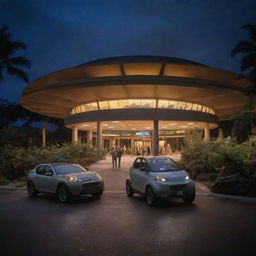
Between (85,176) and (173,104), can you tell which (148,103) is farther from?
(85,176)

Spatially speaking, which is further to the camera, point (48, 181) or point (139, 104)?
point (139, 104)

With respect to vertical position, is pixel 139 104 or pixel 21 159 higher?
pixel 139 104

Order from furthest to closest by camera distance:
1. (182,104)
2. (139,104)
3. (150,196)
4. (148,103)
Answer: (182,104) → (148,103) → (139,104) → (150,196)

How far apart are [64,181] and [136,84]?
18.1m

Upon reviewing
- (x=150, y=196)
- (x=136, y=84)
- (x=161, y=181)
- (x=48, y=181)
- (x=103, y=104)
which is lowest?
(x=150, y=196)

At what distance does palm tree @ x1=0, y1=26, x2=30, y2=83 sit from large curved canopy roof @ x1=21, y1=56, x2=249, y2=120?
3.31 m

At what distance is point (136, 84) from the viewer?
27.1 meters

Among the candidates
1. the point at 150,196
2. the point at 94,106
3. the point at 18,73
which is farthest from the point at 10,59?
the point at 150,196

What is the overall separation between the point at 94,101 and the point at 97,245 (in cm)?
3088

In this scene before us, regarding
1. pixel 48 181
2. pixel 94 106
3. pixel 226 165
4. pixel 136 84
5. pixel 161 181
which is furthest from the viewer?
pixel 94 106

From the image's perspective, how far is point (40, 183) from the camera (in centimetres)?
1167

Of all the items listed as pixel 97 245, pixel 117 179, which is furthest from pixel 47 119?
pixel 97 245

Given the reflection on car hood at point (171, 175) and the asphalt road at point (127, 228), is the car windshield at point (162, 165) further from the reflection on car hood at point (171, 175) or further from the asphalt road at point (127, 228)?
the asphalt road at point (127, 228)

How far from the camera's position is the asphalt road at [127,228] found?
5.22 meters
